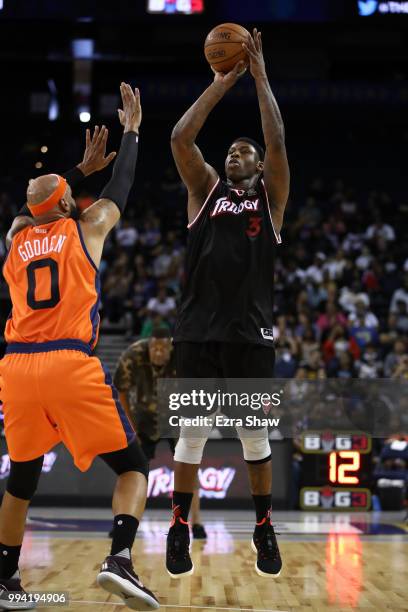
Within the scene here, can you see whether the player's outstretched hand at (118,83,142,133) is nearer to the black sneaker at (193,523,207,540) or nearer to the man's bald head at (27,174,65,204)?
the man's bald head at (27,174,65,204)

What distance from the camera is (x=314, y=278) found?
19.1m

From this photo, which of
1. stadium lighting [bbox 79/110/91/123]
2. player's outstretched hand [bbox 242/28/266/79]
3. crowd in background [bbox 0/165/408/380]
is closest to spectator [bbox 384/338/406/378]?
crowd in background [bbox 0/165/408/380]

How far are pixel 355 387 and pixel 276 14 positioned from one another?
6485 millimetres

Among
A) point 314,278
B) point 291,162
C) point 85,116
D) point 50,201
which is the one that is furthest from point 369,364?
point 291,162

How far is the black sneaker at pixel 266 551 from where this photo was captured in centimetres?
565

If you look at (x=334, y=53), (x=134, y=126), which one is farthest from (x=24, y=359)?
(x=334, y=53)

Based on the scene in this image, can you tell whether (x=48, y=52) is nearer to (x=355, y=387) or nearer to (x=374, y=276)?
(x=374, y=276)

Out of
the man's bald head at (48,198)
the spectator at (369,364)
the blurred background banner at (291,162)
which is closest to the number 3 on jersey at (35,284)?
the man's bald head at (48,198)

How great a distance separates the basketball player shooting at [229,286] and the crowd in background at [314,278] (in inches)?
311

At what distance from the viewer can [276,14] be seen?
15688 mm

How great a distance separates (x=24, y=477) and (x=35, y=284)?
111cm

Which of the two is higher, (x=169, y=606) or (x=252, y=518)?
(x=169, y=606)

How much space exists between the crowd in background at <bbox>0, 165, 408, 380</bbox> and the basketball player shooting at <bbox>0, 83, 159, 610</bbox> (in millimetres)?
8713

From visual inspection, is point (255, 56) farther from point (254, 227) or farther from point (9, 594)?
point (9, 594)
